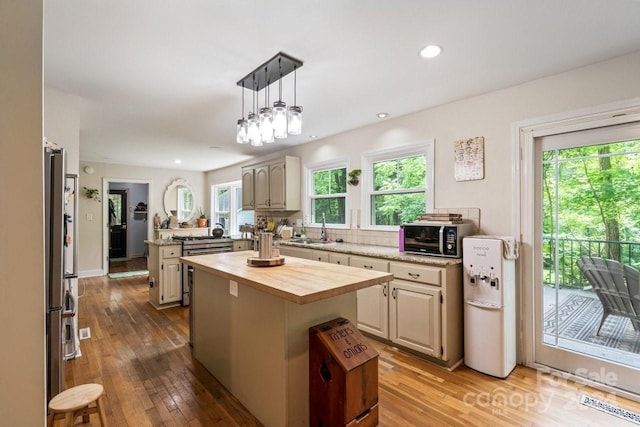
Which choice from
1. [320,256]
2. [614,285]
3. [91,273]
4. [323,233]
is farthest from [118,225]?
[614,285]

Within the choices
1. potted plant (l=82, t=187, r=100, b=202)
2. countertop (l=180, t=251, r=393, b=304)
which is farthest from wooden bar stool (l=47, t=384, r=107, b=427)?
potted plant (l=82, t=187, r=100, b=202)

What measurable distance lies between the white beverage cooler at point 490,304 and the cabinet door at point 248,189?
12.8ft

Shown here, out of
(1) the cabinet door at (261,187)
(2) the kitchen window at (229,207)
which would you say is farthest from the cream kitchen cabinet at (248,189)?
(2) the kitchen window at (229,207)

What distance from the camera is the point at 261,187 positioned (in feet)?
17.2

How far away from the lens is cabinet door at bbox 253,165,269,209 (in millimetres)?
5117

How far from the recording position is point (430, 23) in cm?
177

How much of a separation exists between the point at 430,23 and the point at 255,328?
6.93 feet

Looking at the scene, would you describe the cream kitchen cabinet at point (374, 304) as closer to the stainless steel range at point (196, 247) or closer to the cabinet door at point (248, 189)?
the stainless steel range at point (196, 247)

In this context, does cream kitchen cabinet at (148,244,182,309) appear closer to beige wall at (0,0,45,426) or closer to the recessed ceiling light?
beige wall at (0,0,45,426)

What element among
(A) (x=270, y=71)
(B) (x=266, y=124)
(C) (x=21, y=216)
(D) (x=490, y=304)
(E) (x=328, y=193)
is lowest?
(D) (x=490, y=304)

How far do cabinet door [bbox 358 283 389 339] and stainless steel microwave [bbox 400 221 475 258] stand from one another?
472 mm

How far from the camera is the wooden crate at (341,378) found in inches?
59.7

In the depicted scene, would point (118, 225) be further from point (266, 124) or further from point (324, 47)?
point (324, 47)

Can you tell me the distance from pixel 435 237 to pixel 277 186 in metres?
2.84
